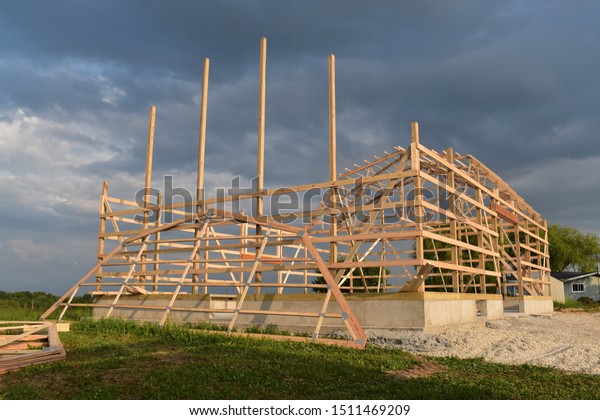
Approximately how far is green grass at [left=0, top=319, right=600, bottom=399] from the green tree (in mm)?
53293

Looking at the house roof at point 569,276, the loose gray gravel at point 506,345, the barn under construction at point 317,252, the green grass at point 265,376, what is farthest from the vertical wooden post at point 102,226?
the house roof at point 569,276

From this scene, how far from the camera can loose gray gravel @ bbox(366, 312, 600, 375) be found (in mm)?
9727

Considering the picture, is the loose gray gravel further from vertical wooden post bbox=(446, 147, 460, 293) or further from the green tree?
the green tree

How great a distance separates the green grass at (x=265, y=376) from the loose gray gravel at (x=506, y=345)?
975 mm

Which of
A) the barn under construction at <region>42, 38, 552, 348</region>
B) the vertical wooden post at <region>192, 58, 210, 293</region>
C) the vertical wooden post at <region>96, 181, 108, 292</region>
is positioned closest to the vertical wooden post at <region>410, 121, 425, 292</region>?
the barn under construction at <region>42, 38, 552, 348</region>

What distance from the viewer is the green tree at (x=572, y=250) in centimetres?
5703

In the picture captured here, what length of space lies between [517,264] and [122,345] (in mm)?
18507

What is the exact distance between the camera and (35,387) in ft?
21.6

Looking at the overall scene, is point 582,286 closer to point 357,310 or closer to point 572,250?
point 572,250

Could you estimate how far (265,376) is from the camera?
7.06m

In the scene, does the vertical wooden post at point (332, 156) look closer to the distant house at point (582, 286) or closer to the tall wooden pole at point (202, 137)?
the tall wooden pole at point (202, 137)

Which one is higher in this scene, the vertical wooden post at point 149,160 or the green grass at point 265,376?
the vertical wooden post at point 149,160
